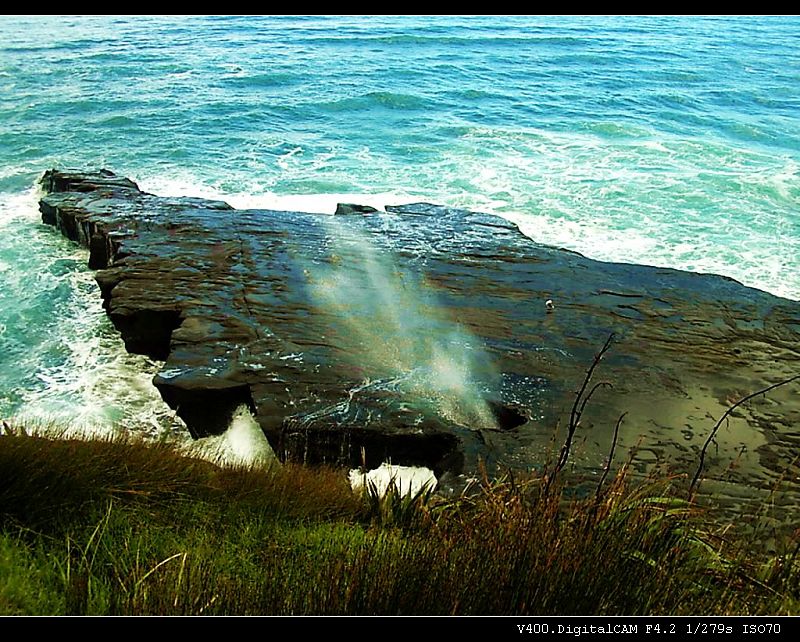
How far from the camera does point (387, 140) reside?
19.8 meters

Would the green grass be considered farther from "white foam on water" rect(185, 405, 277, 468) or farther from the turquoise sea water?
the turquoise sea water

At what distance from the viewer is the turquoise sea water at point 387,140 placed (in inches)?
433

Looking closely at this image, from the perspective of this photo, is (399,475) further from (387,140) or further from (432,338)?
(387,140)

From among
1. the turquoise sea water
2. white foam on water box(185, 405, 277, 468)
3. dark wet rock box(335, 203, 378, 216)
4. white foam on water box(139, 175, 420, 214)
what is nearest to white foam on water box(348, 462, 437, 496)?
white foam on water box(185, 405, 277, 468)

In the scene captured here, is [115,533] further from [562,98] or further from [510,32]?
[510,32]

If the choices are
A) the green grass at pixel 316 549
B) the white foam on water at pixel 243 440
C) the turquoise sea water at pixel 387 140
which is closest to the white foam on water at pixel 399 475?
the white foam on water at pixel 243 440

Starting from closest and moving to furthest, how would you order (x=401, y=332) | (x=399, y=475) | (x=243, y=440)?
(x=399, y=475)
(x=243, y=440)
(x=401, y=332)

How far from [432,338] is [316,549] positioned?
4.74 metres

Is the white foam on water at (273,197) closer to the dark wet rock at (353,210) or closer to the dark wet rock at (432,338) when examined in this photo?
the dark wet rock at (353,210)

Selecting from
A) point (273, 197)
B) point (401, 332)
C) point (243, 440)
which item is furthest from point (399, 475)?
point (273, 197)

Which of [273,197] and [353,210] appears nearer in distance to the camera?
[353,210]

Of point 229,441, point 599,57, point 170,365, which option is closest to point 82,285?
point 170,365

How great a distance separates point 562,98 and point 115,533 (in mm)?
23420

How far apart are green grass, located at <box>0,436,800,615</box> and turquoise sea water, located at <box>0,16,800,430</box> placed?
3.92 metres
